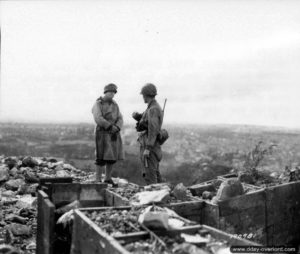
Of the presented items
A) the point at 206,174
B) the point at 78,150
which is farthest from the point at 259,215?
the point at 78,150

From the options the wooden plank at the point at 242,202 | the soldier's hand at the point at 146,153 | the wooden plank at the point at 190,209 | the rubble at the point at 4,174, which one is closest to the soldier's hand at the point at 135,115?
the soldier's hand at the point at 146,153

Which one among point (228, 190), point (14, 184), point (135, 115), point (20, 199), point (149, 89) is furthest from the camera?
point (14, 184)

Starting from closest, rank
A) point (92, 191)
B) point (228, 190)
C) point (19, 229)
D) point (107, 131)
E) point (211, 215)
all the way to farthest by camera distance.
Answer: point (211, 215)
point (228, 190)
point (92, 191)
point (19, 229)
point (107, 131)

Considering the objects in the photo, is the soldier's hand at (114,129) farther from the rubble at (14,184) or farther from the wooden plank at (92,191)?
the rubble at (14,184)

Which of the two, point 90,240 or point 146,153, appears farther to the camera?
point 146,153

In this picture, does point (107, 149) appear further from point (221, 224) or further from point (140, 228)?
point (140, 228)

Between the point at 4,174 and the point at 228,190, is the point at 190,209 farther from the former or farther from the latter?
the point at 4,174

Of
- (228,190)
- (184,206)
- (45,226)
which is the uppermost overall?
(228,190)

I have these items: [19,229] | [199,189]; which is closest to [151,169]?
[199,189]
